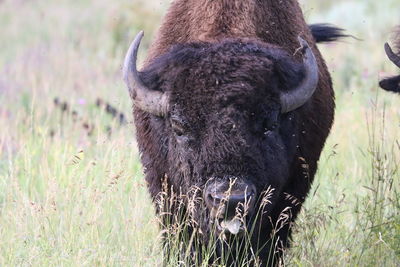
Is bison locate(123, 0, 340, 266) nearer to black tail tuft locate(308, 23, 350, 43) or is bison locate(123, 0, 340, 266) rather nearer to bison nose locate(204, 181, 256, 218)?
bison nose locate(204, 181, 256, 218)

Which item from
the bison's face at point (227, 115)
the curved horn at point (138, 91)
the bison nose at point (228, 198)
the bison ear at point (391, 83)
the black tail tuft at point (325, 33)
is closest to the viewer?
the bison nose at point (228, 198)

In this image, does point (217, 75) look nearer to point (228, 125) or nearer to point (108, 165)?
point (228, 125)

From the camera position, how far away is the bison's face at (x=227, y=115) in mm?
5242

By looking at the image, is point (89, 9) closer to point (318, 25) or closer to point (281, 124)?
point (318, 25)

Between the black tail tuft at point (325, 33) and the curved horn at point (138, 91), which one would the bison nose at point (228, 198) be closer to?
the curved horn at point (138, 91)

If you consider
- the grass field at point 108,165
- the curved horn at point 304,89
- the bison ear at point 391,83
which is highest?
the curved horn at point 304,89

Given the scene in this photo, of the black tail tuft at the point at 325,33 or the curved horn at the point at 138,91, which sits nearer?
the curved horn at the point at 138,91

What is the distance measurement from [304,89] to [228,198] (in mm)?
1024

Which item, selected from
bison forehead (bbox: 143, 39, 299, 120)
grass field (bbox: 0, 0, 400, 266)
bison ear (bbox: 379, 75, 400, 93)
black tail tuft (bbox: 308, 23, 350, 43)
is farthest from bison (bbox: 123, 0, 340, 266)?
black tail tuft (bbox: 308, 23, 350, 43)

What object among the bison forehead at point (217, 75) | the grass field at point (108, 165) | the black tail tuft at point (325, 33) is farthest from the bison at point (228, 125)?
the black tail tuft at point (325, 33)

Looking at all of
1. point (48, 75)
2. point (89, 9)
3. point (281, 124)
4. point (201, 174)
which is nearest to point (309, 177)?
point (281, 124)

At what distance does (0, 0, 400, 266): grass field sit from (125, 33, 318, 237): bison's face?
560 mm

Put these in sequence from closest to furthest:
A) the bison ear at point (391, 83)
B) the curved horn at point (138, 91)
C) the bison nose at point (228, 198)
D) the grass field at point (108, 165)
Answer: the bison nose at point (228, 198) → the curved horn at point (138, 91) → the grass field at point (108, 165) → the bison ear at point (391, 83)

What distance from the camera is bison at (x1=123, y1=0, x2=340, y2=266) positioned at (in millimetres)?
5285
